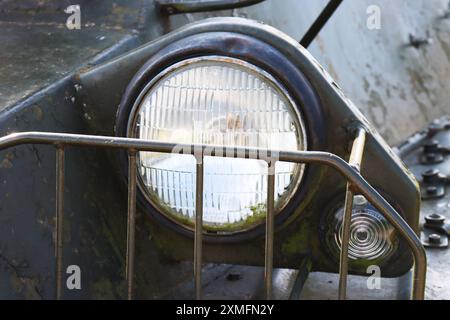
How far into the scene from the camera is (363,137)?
2129 millimetres

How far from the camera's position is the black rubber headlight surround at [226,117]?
214 cm

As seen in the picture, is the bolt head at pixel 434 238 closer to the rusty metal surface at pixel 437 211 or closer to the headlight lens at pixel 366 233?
the rusty metal surface at pixel 437 211

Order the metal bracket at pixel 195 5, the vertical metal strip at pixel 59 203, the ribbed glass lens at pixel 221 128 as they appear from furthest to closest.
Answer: the metal bracket at pixel 195 5
the ribbed glass lens at pixel 221 128
the vertical metal strip at pixel 59 203

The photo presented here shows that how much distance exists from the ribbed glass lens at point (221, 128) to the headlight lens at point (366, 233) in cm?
14

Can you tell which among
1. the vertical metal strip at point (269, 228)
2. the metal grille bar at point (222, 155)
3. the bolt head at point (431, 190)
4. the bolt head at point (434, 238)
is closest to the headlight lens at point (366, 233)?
the metal grille bar at point (222, 155)

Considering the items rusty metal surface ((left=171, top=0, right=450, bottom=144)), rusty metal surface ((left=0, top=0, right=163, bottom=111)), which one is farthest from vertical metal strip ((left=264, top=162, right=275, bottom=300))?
rusty metal surface ((left=171, top=0, right=450, bottom=144))

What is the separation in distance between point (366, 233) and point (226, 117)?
0.40 metres

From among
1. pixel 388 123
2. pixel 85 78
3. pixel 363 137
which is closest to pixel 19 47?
pixel 85 78

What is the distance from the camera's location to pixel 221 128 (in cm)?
214

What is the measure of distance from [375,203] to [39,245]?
82cm

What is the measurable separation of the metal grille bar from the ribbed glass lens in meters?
0.24

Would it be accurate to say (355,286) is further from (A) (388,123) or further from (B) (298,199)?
(A) (388,123)

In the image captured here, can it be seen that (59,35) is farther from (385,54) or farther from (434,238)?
(385,54)
